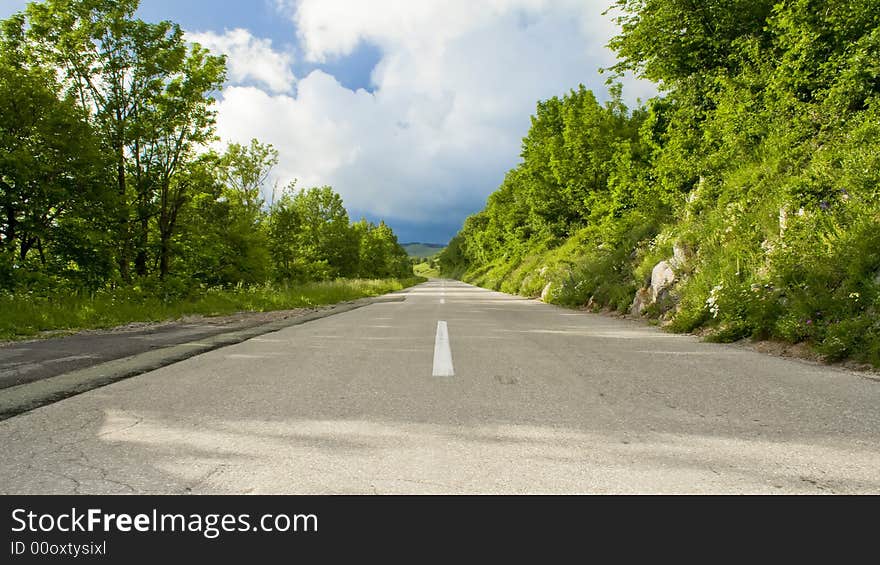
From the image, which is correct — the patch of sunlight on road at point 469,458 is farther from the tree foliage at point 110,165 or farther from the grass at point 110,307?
the tree foliage at point 110,165

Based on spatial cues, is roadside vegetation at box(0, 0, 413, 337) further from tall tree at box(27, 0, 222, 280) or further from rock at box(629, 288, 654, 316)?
rock at box(629, 288, 654, 316)

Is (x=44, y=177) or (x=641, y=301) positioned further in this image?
(x=641, y=301)

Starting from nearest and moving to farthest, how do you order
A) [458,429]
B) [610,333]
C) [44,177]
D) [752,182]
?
[458,429] → [610,333] → [752,182] → [44,177]

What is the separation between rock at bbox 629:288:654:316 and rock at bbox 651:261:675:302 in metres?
0.19

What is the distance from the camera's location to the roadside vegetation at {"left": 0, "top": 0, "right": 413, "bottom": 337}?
11.2 m

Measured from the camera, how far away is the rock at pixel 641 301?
40.9 feet

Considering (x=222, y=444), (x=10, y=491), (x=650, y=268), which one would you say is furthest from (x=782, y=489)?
(x=650, y=268)

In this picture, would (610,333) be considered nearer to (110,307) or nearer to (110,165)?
(110,307)

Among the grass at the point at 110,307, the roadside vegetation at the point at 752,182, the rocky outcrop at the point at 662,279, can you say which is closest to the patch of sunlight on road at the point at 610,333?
the roadside vegetation at the point at 752,182

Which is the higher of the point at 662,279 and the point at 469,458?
the point at 662,279

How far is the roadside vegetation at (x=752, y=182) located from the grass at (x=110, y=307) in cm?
1142

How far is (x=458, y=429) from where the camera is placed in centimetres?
311

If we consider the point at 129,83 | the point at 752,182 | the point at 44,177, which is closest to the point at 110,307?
the point at 44,177

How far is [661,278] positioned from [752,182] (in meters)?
2.92
